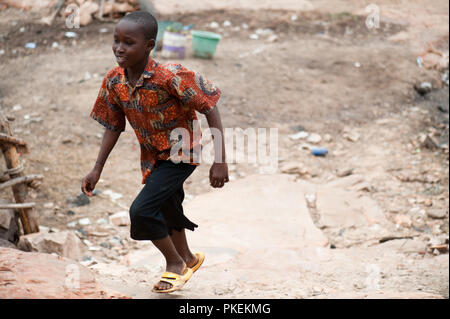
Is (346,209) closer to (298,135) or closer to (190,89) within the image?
(298,135)

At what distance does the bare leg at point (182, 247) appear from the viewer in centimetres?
276

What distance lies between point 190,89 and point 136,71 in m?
0.24

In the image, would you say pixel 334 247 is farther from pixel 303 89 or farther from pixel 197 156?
pixel 303 89

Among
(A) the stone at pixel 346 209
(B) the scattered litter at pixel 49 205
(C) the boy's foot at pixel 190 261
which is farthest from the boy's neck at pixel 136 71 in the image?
(A) the stone at pixel 346 209

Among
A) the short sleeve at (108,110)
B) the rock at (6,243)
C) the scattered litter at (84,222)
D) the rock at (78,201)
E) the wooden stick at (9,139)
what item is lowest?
the scattered litter at (84,222)

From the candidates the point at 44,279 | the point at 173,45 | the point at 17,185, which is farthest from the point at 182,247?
the point at 173,45

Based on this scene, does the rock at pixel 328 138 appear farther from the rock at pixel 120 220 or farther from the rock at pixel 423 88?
the rock at pixel 120 220

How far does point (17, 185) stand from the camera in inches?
134

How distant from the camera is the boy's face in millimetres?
2172

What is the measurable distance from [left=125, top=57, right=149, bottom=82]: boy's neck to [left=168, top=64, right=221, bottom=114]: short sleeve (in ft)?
0.37

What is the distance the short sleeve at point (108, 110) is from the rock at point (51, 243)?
118 cm

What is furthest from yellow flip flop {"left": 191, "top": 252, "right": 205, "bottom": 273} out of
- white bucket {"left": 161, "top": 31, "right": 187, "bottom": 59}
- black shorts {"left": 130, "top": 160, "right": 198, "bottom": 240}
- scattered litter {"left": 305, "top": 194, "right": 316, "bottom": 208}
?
white bucket {"left": 161, "top": 31, "right": 187, "bottom": 59}

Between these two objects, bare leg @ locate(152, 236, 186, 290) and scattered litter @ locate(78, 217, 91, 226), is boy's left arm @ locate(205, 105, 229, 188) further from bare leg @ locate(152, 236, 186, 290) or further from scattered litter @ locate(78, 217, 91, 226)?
scattered litter @ locate(78, 217, 91, 226)

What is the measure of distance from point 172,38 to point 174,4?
2.05 m
